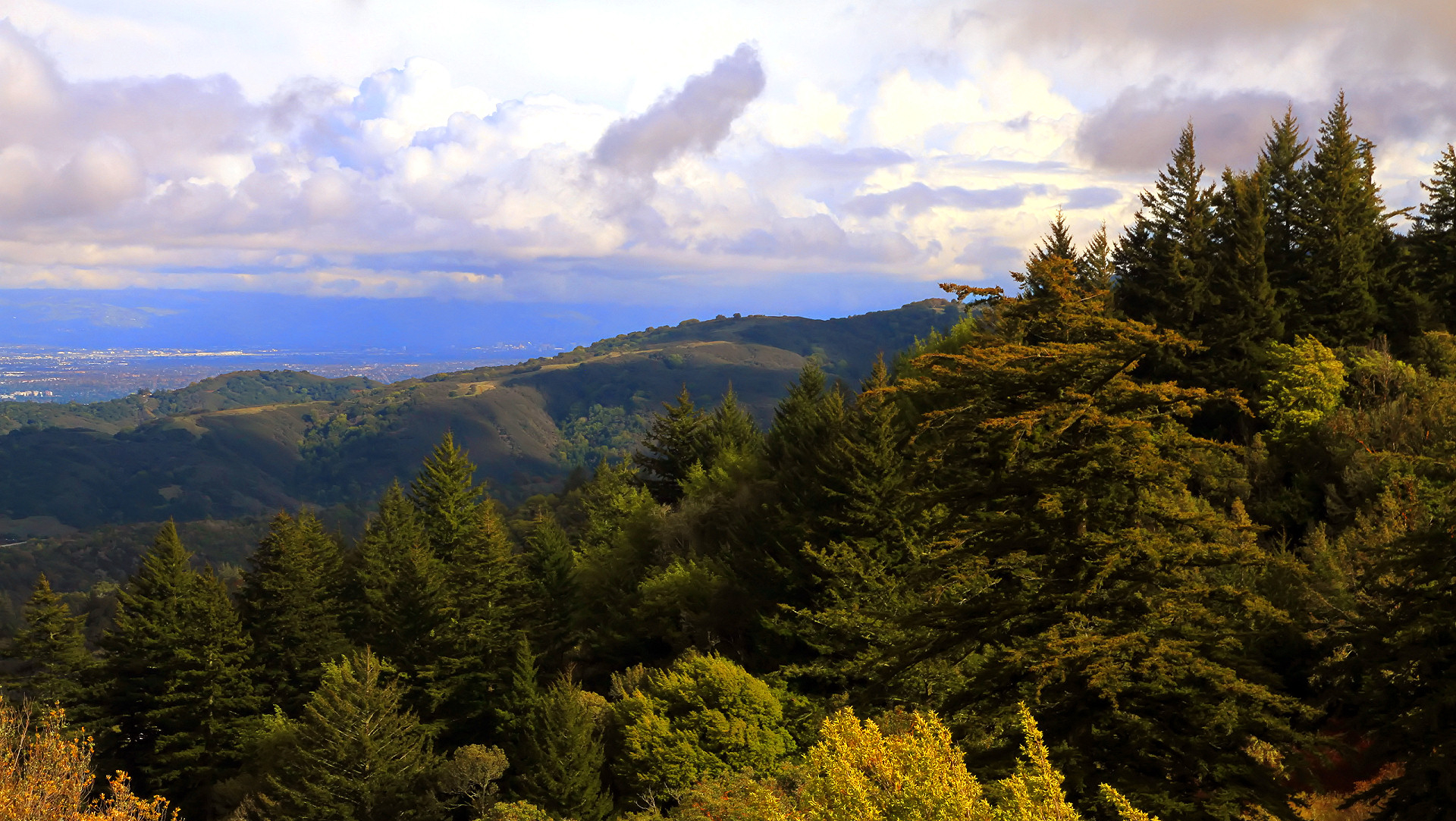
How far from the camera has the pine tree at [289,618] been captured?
162 ft

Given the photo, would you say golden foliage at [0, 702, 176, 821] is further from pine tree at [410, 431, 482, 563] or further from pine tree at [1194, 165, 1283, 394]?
pine tree at [410, 431, 482, 563]

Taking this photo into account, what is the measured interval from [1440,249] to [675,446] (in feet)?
134

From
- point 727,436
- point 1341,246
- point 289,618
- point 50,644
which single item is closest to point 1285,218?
point 1341,246

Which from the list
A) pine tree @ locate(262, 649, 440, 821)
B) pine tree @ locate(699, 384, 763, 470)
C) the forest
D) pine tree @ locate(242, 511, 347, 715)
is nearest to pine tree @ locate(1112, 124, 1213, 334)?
the forest

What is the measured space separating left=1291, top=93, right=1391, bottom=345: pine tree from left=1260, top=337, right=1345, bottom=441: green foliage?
5.62m

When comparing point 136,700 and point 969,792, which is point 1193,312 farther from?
point 136,700

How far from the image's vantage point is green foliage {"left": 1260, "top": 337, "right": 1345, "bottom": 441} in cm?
3009

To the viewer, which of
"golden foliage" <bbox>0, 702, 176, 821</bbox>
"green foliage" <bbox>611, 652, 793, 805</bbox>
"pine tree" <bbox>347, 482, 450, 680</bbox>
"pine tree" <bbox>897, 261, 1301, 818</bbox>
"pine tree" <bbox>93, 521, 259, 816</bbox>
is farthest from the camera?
"pine tree" <bbox>93, 521, 259, 816</bbox>

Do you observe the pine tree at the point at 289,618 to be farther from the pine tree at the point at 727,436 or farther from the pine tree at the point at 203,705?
the pine tree at the point at 727,436

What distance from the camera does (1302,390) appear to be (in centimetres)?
3041

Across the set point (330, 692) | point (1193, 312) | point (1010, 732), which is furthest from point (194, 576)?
point (1193, 312)

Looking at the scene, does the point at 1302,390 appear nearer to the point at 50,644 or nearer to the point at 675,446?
the point at 675,446

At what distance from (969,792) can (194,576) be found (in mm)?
52578

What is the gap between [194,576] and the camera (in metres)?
49.4
